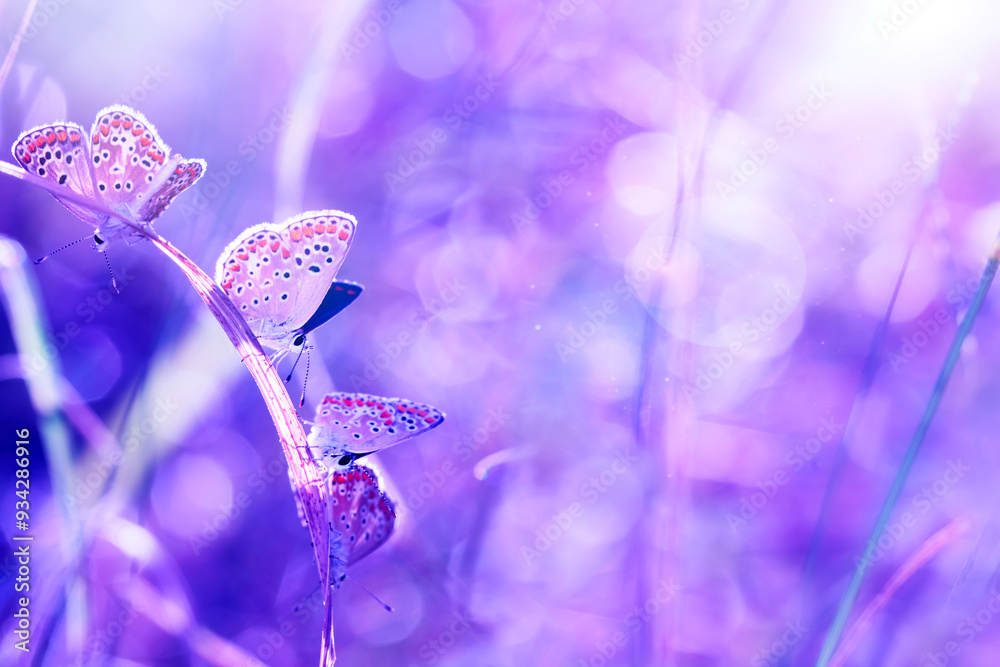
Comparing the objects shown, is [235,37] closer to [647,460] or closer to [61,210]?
[61,210]

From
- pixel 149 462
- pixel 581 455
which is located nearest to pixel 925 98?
pixel 581 455
